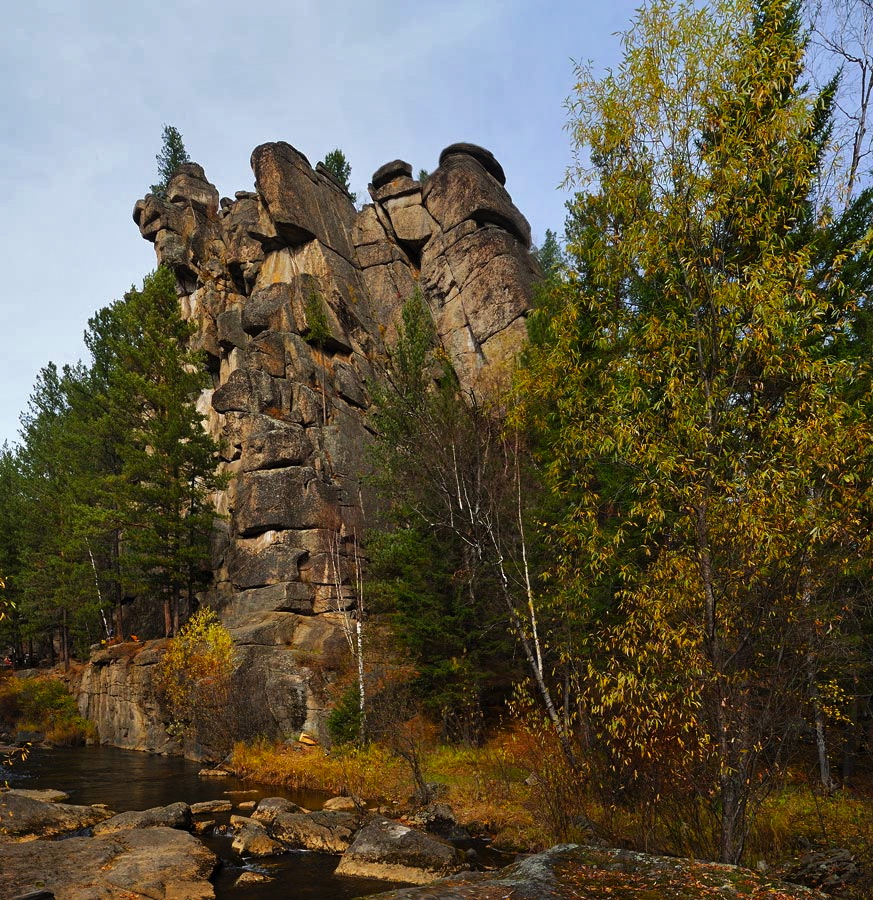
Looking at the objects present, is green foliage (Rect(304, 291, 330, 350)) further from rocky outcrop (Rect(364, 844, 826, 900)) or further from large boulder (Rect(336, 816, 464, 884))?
rocky outcrop (Rect(364, 844, 826, 900))

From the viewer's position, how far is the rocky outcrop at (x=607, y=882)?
18.7 ft

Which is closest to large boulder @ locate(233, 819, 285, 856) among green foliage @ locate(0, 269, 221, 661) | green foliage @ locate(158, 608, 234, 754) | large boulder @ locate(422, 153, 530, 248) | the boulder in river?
the boulder in river

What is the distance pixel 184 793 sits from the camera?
21781 millimetres

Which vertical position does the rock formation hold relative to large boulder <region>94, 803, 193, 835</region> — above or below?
above

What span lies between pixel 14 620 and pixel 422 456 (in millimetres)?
47419

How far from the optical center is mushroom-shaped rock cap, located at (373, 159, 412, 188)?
5781 cm

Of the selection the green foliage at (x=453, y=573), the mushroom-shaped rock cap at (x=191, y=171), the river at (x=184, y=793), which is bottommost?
the river at (x=184, y=793)

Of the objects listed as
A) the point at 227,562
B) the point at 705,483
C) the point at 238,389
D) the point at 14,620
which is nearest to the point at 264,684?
the point at 227,562

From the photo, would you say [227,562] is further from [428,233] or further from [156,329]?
[428,233]

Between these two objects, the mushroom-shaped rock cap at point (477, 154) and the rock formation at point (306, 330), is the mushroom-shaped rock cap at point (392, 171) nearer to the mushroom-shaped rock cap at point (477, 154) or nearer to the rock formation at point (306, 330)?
the rock formation at point (306, 330)

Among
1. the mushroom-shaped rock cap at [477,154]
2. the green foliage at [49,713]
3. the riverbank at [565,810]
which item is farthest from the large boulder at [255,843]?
the mushroom-shaped rock cap at [477,154]

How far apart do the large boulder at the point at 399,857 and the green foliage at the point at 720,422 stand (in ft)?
16.8

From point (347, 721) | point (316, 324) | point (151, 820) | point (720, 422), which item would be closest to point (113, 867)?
point (151, 820)

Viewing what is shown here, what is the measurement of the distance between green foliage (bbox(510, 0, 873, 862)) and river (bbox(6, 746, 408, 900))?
720cm
